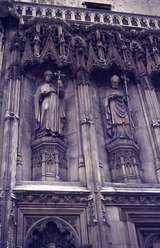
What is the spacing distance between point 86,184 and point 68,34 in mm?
5414

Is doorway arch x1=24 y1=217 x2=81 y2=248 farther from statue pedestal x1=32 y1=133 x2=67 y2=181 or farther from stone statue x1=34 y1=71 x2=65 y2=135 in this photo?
stone statue x1=34 y1=71 x2=65 y2=135

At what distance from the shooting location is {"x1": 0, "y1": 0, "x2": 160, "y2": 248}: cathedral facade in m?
8.29

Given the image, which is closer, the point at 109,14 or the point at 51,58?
the point at 51,58

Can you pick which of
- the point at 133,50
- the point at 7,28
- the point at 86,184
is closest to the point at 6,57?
the point at 7,28

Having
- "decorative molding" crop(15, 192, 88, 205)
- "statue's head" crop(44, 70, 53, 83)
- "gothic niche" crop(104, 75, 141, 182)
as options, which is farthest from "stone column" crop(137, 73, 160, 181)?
"statue's head" crop(44, 70, 53, 83)

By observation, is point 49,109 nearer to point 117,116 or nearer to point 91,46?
point 117,116

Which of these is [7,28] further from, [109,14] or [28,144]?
[28,144]

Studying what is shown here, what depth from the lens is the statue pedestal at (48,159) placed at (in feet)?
30.6

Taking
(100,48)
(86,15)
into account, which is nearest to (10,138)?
(100,48)

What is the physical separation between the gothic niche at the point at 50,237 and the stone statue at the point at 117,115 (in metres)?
3.09

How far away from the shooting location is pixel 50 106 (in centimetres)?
1035

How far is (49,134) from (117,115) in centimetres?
201

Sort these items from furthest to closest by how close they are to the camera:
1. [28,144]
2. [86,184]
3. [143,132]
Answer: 1. [143,132]
2. [28,144]
3. [86,184]

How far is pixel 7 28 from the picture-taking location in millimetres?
12406
